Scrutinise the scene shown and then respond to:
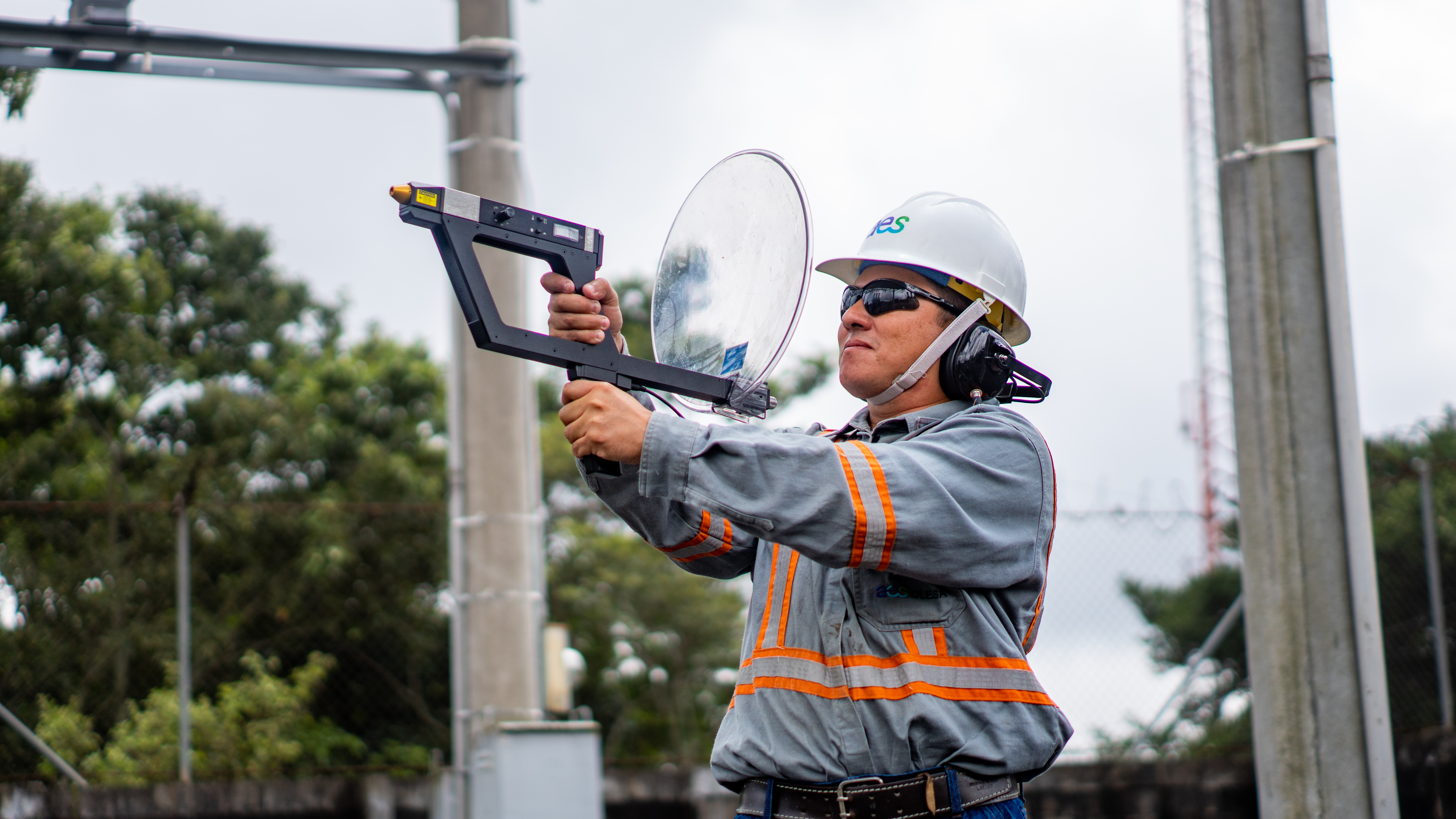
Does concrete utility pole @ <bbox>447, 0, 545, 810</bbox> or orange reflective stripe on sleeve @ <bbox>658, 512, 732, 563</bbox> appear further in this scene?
concrete utility pole @ <bbox>447, 0, 545, 810</bbox>

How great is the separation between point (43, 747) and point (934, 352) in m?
6.85

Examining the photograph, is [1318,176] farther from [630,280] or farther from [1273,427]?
[630,280]

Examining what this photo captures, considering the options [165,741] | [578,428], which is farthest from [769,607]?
[165,741]

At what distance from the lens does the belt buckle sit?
254 centimetres

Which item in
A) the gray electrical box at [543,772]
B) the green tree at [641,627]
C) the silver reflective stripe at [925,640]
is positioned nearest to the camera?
the silver reflective stripe at [925,640]

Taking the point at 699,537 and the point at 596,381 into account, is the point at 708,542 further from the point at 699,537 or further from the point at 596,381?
the point at 596,381

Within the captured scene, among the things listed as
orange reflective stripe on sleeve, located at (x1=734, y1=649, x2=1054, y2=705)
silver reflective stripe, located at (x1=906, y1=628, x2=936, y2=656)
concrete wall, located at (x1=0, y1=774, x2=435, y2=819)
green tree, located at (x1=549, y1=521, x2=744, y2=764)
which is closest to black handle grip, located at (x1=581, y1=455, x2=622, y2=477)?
orange reflective stripe on sleeve, located at (x1=734, y1=649, x2=1054, y2=705)

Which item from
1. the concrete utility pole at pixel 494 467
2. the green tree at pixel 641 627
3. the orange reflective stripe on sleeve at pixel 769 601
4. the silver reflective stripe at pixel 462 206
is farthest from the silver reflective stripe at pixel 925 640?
the green tree at pixel 641 627

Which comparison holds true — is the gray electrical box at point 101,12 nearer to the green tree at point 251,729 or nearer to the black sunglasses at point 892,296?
the green tree at point 251,729

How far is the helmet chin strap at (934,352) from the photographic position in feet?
9.41

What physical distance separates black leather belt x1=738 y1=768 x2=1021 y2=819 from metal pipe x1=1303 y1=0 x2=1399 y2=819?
193 cm

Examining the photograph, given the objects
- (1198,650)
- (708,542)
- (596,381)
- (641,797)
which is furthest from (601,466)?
(1198,650)

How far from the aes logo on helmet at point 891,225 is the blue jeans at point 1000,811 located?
1.14 metres

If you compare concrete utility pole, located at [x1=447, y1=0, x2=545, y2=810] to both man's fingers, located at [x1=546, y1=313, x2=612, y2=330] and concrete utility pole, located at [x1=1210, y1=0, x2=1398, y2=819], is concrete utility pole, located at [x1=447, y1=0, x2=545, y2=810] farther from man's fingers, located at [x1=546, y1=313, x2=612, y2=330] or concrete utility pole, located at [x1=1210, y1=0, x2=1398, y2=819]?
man's fingers, located at [x1=546, y1=313, x2=612, y2=330]
